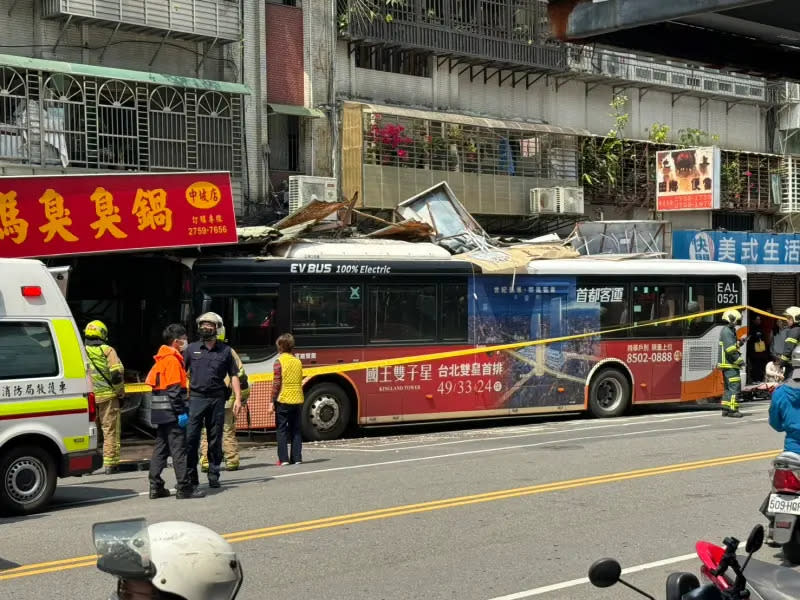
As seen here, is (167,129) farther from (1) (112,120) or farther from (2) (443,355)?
(2) (443,355)

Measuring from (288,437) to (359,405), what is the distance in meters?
3.20

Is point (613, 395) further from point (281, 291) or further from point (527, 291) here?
point (281, 291)

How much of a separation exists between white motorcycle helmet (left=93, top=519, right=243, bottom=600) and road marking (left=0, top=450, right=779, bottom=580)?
221 inches

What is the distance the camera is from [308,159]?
85.4ft

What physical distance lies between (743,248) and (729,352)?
11379 millimetres

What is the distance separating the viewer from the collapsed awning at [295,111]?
82.5ft

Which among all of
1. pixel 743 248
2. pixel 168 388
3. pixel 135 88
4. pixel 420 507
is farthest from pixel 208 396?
pixel 743 248

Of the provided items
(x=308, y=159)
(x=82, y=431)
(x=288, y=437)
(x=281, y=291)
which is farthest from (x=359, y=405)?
(x=308, y=159)

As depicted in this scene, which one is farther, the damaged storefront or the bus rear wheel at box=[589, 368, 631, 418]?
the bus rear wheel at box=[589, 368, 631, 418]

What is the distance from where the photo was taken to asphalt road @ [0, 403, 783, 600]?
810cm

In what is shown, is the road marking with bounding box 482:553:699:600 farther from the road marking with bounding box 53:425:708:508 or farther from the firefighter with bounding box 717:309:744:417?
the firefighter with bounding box 717:309:744:417

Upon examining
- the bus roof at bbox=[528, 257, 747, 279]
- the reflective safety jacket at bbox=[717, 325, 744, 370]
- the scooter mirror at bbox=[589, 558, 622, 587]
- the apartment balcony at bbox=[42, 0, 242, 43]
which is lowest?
the reflective safety jacket at bbox=[717, 325, 744, 370]

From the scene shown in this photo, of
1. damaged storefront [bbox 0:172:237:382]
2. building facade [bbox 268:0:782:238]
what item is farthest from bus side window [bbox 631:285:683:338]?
damaged storefront [bbox 0:172:237:382]

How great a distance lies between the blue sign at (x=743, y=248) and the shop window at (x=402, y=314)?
1213 centimetres
